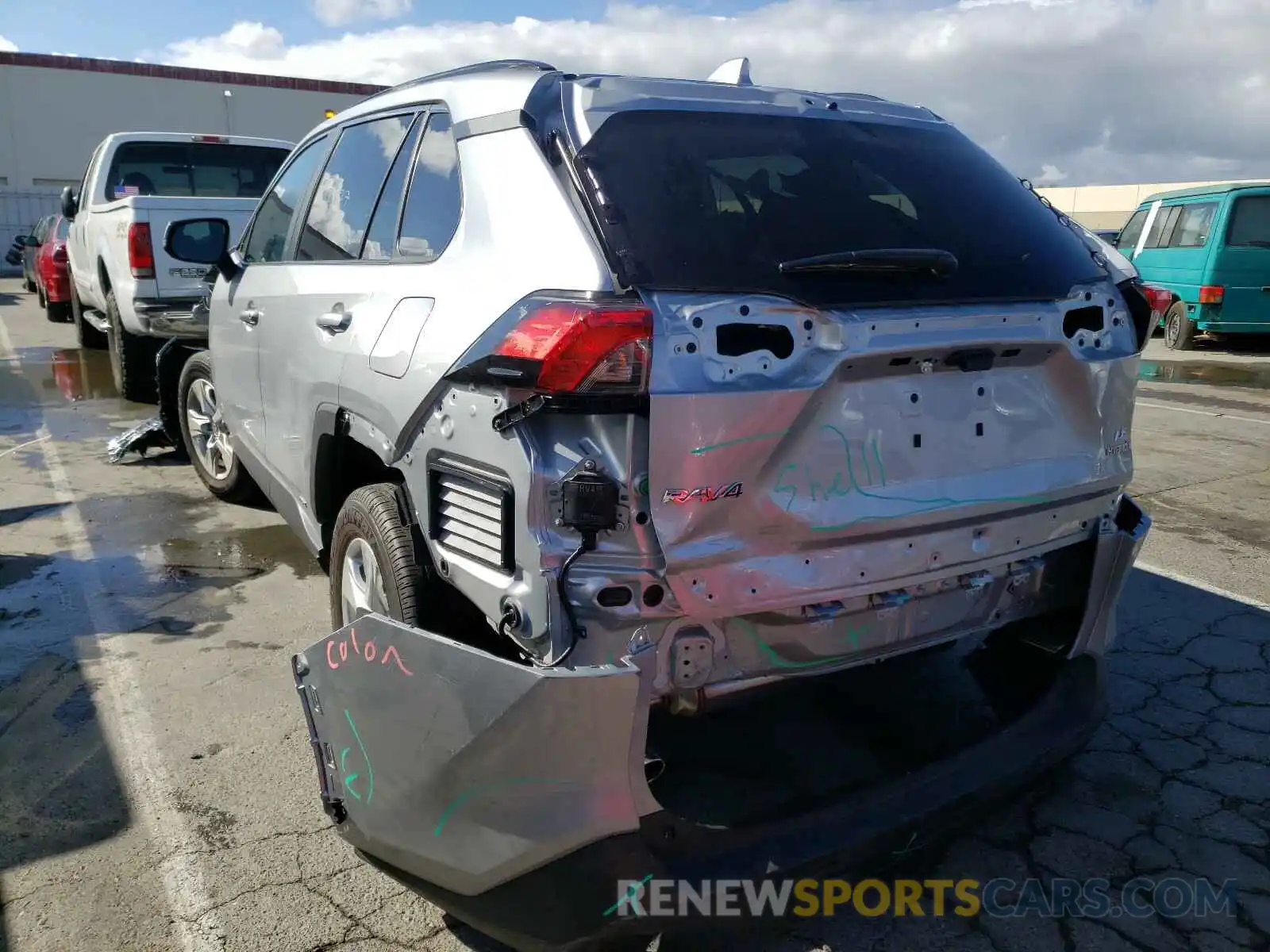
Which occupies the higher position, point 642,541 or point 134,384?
point 642,541

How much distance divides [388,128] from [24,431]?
6125mm

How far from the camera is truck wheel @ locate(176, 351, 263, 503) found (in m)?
5.61

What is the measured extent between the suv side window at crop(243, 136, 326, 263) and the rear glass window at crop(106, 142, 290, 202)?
204 inches

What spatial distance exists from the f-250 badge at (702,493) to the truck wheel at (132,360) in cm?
754

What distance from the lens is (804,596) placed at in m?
2.32

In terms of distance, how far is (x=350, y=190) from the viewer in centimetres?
360

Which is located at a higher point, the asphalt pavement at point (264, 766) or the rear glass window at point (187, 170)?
the rear glass window at point (187, 170)

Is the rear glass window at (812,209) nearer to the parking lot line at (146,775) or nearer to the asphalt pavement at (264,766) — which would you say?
the asphalt pavement at (264,766)

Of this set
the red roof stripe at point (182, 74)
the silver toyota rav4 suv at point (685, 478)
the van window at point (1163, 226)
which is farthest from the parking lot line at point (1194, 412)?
the red roof stripe at point (182, 74)

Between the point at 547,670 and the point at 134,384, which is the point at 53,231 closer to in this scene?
the point at 134,384

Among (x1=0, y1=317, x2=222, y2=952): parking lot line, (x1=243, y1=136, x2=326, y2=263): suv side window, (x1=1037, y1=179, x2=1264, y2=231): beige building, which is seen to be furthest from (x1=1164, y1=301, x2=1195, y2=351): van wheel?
(x1=1037, y1=179, x2=1264, y2=231): beige building

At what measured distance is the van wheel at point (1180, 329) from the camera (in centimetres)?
1388

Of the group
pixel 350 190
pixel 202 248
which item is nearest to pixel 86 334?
pixel 202 248

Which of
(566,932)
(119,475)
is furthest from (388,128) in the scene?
(119,475)
